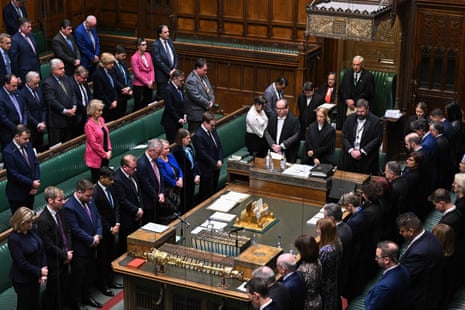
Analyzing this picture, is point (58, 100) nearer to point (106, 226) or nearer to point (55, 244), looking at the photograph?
point (106, 226)

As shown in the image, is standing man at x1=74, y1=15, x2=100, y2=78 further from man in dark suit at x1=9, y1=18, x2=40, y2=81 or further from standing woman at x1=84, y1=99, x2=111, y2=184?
standing woman at x1=84, y1=99, x2=111, y2=184

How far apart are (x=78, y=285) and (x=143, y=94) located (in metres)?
5.26

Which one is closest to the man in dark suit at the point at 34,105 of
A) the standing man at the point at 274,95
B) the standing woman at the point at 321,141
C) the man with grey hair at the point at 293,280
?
the standing man at the point at 274,95

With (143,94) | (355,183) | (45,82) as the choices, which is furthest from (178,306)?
(143,94)

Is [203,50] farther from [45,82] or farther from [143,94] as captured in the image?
[45,82]

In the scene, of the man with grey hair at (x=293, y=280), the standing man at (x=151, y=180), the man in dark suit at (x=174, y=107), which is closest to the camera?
the man with grey hair at (x=293, y=280)

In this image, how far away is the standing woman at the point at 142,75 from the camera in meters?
13.8

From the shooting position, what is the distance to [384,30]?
1323cm

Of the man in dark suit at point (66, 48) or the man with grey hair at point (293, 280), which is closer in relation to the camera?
the man with grey hair at point (293, 280)

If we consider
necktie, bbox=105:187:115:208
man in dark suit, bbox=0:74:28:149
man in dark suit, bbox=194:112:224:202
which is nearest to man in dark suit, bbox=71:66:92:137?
man in dark suit, bbox=0:74:28:149

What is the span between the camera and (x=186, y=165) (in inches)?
446

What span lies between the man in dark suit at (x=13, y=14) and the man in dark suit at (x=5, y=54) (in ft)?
4.16

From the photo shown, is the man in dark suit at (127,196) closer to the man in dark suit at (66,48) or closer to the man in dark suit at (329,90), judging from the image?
the man in dark suit at (66,48)

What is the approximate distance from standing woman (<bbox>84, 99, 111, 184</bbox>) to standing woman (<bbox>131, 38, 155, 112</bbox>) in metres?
2.80
